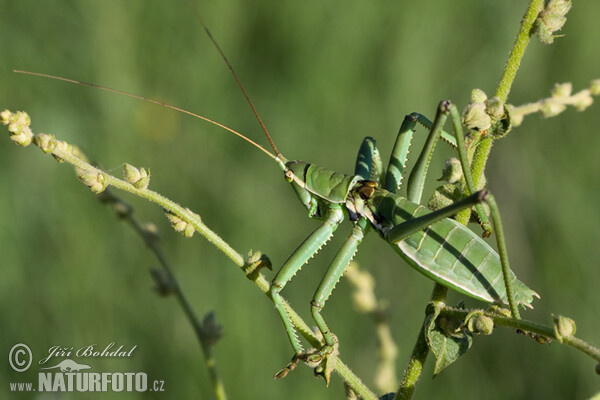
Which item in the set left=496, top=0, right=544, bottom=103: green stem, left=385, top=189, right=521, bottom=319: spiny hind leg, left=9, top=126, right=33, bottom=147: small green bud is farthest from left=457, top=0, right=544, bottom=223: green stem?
left=9, top=126, right=33, bottom=147: small green bud

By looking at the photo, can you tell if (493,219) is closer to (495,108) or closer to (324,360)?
(495,108)

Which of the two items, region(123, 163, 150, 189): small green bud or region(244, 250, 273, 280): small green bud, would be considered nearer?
region(123, 163, 150, 189): small green bud

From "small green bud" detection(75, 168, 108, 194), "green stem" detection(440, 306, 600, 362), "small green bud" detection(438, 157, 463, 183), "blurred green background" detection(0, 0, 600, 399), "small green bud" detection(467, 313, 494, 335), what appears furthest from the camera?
"blurred green background" detection(0, 0, 600, 399)

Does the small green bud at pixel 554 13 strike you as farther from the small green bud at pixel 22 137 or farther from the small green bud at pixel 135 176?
the small green bud at pixel 22 137

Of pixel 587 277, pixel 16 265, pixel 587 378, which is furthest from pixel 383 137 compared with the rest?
pixel 16 265

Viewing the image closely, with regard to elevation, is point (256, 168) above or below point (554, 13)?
above

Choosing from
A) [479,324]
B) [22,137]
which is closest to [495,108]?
[479,324]

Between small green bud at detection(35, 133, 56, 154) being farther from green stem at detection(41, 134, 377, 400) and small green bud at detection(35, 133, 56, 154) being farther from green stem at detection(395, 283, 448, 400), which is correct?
green stem at detection(395, 283, 448, 400)
